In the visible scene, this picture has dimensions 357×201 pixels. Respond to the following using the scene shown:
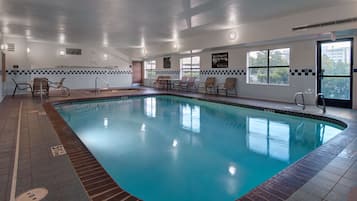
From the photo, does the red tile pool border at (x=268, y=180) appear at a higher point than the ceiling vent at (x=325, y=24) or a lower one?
lower

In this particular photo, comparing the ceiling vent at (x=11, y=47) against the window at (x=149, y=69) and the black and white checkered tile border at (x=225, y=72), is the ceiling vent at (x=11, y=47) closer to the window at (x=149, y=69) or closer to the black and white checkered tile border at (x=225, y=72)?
the window at (x=149, y=69)

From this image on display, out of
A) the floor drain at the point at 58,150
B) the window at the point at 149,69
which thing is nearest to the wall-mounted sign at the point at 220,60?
the window at the point at 149,69

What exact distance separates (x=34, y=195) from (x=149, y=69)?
1332cm

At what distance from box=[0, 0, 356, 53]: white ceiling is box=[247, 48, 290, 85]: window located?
170 centimetres

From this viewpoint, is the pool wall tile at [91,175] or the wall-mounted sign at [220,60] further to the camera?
the wall-mounted sign at [220,60]

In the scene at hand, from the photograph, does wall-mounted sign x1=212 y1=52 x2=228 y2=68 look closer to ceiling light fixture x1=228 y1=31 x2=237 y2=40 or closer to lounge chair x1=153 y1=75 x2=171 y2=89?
ceiling light fixture x1=228 y1=31 x2=237 y2=40

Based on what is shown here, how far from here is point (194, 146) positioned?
13.1ft

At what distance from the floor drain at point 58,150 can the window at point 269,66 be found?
6701mm

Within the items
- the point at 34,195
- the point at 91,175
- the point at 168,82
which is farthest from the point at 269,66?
the point at 34,195

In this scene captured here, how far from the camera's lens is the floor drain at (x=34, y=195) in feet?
5.99

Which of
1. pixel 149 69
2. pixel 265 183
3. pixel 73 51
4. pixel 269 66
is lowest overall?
pixel 265 183

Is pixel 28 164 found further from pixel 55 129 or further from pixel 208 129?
pixel 208 129

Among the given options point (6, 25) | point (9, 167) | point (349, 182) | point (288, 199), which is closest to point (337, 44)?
point (349, 182)

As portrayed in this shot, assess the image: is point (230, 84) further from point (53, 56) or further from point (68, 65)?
point (53, 56)
